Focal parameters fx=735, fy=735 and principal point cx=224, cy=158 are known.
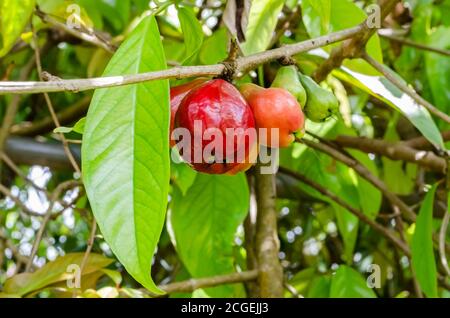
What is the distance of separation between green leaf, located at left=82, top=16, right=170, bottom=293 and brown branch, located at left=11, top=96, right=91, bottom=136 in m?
0.93

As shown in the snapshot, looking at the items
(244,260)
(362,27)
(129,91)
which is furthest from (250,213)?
(129,91)

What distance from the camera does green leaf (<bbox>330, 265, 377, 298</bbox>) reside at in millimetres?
1214

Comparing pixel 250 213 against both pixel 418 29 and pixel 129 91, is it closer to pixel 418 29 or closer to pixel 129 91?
pixel 418 29

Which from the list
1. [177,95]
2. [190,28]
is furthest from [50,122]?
[177,95]

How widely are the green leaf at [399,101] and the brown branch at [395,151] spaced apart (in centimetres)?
22

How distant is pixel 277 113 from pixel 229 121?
0.17ft

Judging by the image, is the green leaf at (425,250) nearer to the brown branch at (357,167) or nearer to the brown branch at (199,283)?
the brown branch at (357,167)

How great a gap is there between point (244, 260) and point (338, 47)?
0.66 m

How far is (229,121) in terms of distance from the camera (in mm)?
637

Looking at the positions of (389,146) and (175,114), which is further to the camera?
(389,146)

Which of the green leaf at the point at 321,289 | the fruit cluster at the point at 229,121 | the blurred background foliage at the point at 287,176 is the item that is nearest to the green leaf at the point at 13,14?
the blurred background foliage at the point at 287,176

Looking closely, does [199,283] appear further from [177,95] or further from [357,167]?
[177,95]

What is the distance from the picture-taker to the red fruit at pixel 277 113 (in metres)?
0.67
